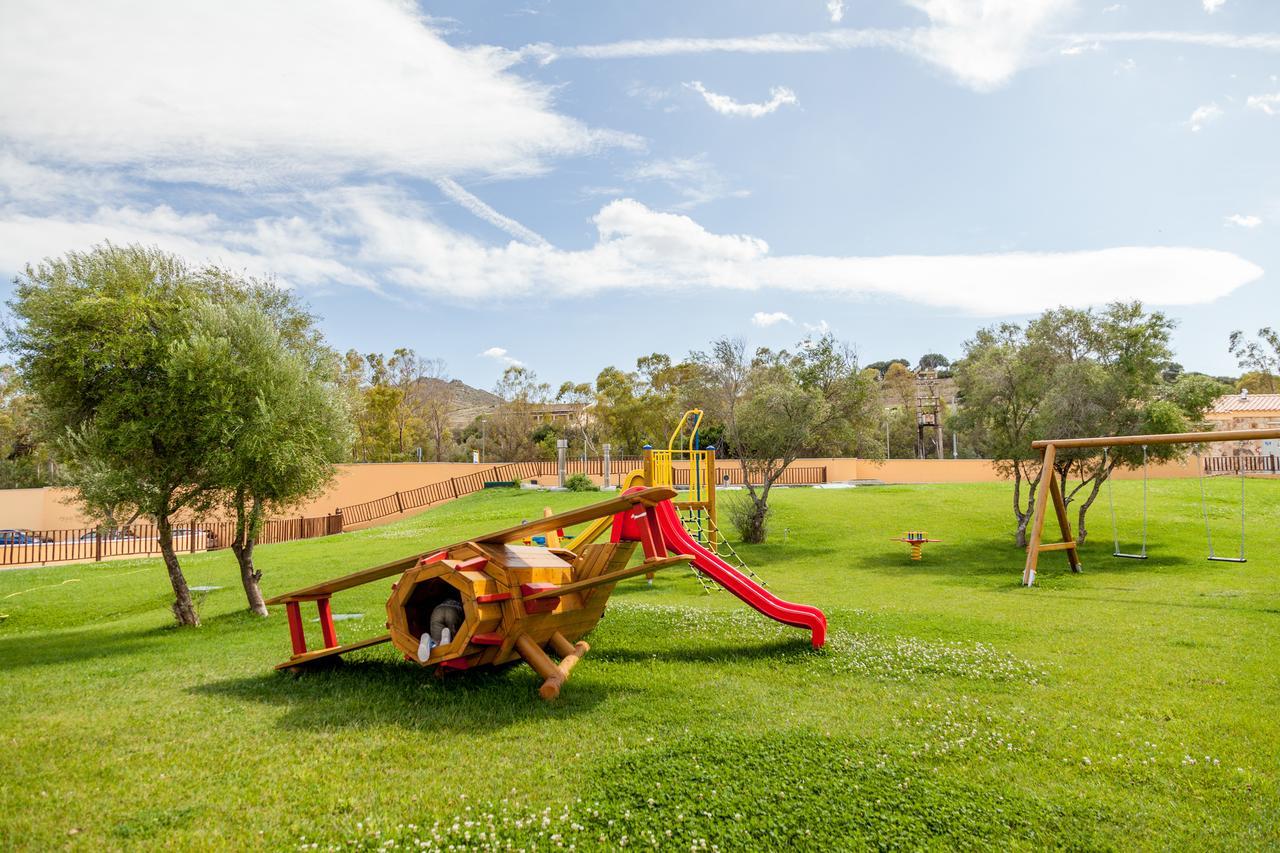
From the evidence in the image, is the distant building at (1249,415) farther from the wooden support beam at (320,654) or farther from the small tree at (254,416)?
the wooden support beam at (320,654)

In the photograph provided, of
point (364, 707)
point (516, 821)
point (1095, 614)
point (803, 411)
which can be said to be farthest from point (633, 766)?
point (803, 411)

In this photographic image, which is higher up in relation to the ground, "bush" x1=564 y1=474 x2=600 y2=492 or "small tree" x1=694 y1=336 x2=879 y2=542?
"small tree" x1=694 y1=336 x2=879 y2=542

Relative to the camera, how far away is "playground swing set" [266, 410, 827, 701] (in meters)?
7.01

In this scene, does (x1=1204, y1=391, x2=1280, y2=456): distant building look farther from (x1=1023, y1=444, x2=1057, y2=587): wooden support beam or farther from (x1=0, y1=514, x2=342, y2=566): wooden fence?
(x1=0, y1=514, x2=342, y2=566): wooden fence

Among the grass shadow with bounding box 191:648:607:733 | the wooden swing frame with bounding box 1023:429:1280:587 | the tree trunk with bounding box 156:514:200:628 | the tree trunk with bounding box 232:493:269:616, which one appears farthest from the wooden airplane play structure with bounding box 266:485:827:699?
the wooden swing frame with bounding box 1023:429:1280:587

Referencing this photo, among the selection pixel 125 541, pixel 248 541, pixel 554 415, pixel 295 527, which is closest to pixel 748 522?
pixel 248 541

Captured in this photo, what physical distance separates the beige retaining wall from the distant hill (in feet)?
81.6

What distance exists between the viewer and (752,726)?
627 centimetres

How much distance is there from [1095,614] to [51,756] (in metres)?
12.4

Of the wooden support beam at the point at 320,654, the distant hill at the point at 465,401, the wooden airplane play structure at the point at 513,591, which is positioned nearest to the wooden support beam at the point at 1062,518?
the wooden airplane play structure at the point at 513,591

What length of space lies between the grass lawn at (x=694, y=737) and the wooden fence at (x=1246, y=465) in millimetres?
28973

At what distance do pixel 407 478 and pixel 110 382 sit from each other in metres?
32.3

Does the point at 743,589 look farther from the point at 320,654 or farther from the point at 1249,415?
the point at 1249,415

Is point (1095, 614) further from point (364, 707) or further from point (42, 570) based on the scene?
Result: point (42, 570)
